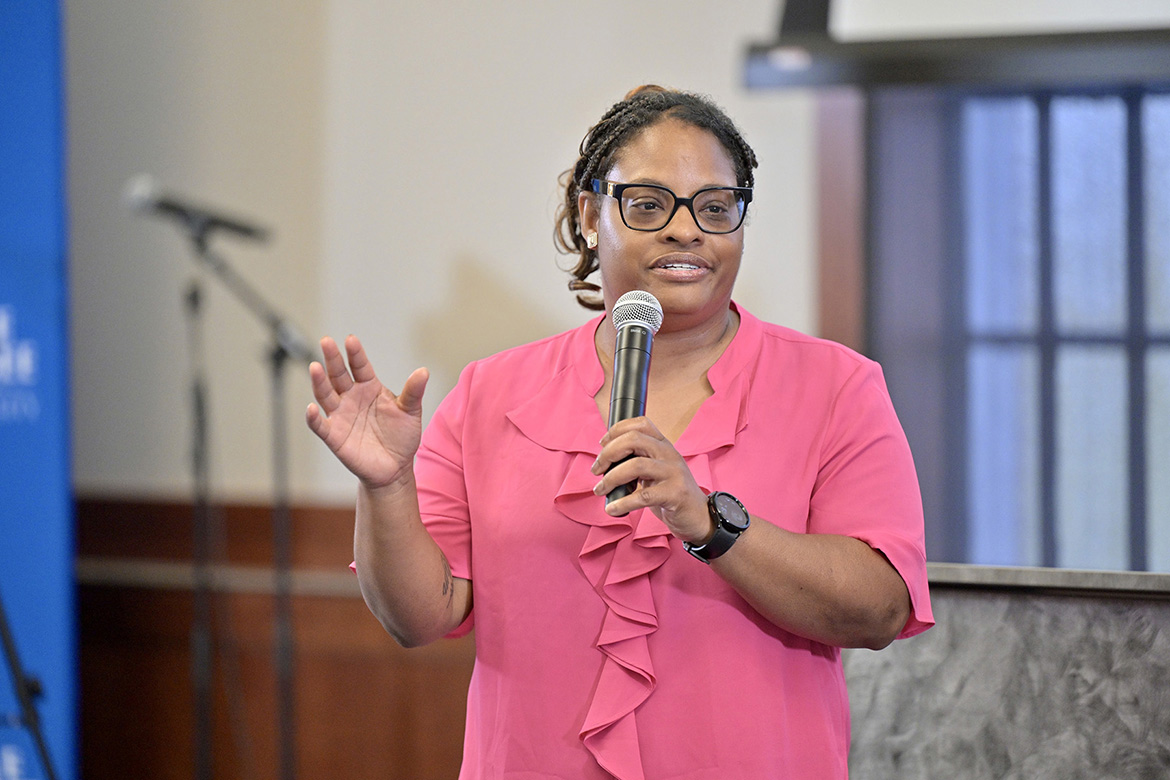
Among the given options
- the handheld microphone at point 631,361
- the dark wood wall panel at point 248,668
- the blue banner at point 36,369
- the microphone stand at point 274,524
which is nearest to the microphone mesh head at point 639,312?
the handheld microphone at point 631,361

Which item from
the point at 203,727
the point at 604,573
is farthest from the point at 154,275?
the point at 604,573

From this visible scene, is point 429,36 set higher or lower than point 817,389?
higher

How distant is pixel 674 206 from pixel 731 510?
1.30 feet

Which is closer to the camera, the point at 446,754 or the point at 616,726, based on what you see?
the point at 616,726

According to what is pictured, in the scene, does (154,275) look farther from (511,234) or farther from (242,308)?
(511,234)

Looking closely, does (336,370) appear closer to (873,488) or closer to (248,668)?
(873,488)

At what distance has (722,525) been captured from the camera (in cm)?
109

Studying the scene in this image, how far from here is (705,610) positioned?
1222 mm

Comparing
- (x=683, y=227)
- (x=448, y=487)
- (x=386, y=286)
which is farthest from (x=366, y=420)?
(x=386, y=286)

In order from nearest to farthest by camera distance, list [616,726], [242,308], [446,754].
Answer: [616,726] → [446,754] → [242,308]

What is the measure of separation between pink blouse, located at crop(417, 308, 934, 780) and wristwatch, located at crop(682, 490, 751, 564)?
0.12 metres

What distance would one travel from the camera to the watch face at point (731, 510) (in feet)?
3.58

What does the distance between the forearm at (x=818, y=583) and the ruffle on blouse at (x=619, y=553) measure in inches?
5.4

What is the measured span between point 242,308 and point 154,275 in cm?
38
